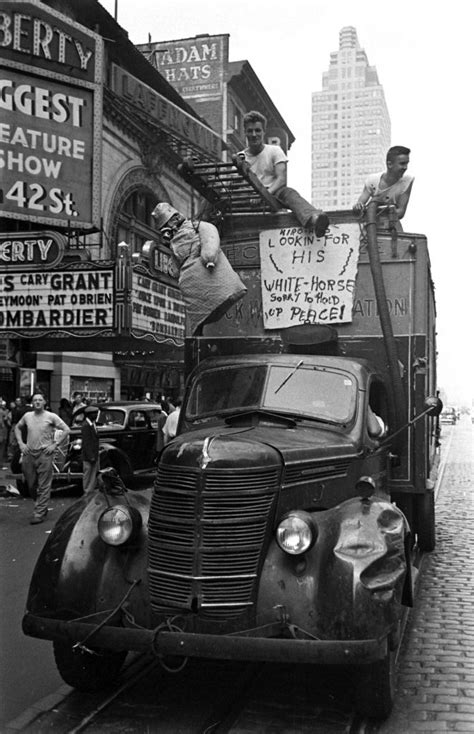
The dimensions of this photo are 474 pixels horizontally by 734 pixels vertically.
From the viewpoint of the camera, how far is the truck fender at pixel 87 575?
178 inches

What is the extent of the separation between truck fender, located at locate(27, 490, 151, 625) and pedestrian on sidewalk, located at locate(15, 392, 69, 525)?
685cm

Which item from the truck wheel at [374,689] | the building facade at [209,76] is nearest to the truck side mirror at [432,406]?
the truck wheel at [374,689]

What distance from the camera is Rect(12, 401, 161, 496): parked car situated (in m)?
15.0

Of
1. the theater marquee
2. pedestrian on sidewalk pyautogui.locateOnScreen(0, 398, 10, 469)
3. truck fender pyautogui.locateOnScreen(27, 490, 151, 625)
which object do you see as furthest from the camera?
pedestrian on sidewalk pyautogui.locateOnScreen(0, 398, 10, 469)

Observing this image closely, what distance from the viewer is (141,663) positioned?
549 centimetres

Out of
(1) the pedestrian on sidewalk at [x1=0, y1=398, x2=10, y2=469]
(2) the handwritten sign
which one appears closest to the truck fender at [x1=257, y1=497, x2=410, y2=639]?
(2) the handwritten sign

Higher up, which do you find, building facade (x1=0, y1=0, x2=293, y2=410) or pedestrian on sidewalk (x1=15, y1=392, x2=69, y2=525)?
building facade (x1=0, y1=0, x2=293, y2=410)

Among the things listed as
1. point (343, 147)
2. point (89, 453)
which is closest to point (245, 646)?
point (89, 453)

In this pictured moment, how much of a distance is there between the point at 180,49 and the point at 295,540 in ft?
137

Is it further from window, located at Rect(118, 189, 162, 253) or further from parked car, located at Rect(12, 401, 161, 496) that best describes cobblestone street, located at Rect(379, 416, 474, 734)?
window, located at Rect(118, 189, 162, 253)

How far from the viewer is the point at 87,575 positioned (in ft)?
15.0

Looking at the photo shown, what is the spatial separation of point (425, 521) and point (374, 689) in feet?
15.0

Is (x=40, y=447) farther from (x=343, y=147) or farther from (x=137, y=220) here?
(x=343, y=147)

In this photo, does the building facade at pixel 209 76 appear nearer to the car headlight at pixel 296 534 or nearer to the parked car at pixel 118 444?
the parked car at pixel 118 444
